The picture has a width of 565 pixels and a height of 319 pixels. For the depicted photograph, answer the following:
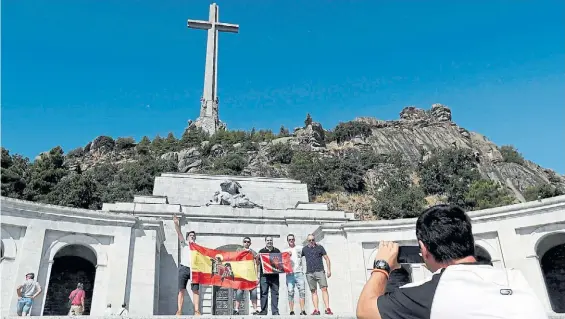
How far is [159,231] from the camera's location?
18.3 meters

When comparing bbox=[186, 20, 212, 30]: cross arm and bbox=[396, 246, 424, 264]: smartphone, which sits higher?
bbox=[186, 20, 212, 30]: cross arm

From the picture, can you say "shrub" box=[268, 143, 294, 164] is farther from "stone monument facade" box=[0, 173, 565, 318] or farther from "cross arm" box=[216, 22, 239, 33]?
"stone monument facade" box=[0, 173, 565, 318]

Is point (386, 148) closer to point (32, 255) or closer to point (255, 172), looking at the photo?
point (255, 172)

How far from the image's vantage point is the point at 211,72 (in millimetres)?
57781

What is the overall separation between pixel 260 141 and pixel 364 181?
55.6 feet

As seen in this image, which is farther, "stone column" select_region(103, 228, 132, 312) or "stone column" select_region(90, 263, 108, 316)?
"stone column" select_region(103, 228, 132, 312)

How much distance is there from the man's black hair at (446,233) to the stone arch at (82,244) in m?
16.0

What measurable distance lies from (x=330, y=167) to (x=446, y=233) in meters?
45.3

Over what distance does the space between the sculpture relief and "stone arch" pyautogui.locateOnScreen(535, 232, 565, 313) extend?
12343 mm

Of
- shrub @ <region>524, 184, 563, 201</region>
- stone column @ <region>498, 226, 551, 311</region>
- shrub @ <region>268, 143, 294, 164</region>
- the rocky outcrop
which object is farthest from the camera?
the rocky outcrop

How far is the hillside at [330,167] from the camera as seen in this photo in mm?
40156

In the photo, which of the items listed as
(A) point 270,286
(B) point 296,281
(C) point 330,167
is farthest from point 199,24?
(B) point 296,281

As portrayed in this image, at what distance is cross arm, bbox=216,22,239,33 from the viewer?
5528 cm

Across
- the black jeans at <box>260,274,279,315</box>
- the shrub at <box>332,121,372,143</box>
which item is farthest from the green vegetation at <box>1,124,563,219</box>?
the black jeans at <box>260,274,279,315</box>
